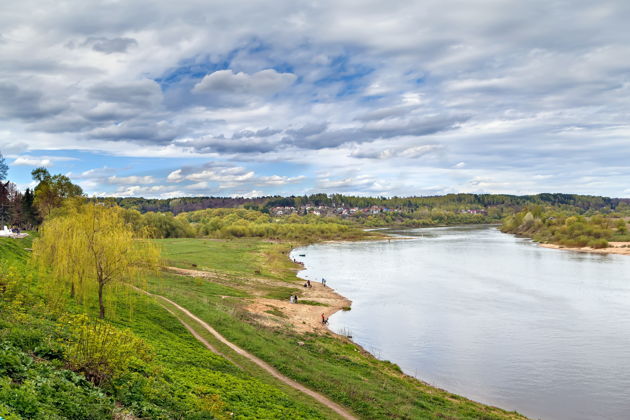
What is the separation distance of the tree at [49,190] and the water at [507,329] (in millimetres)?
46932

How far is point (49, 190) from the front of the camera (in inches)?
2773

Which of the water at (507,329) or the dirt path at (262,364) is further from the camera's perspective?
the water at (507,329)

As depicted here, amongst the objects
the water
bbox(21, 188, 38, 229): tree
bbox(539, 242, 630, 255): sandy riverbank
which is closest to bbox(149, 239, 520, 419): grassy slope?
the water

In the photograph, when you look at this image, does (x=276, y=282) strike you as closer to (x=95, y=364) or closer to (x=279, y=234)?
(x=95, y=364)

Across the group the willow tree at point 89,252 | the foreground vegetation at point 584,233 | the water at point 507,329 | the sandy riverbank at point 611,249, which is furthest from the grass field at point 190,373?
the foreground vegetation at point 584,233

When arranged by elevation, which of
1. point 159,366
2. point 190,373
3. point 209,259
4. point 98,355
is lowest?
point 209,259

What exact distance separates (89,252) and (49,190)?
5204cm

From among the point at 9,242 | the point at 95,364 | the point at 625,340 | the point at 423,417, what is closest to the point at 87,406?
the point at 95,364

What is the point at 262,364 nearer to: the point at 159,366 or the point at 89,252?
the point at 159,366

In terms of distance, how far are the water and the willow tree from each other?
23.6m

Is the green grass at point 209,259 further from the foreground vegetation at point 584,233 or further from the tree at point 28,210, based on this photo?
the foreground vegetation at point 584,233

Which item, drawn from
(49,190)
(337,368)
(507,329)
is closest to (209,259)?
(49,190)

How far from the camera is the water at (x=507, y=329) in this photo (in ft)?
104

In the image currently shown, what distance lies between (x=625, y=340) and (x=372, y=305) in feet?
93.7
